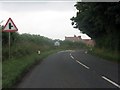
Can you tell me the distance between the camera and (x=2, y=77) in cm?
1603

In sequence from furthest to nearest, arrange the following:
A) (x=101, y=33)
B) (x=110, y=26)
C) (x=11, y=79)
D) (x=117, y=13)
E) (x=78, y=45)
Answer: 1. (x=78, y=45)
2. (x=101, y=33)
3. (x=110, y=26)
4. (x=117, y=13)
5. (x=11, y=79)

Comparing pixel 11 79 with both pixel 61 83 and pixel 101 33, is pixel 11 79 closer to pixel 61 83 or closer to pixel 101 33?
pixel 61 83

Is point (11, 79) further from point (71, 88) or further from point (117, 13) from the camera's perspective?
point (117, 13)

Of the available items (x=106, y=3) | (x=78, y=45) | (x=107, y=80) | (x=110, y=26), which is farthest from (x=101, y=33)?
(x=78, y=45)

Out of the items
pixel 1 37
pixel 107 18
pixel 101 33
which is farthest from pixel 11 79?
pixel 101 33

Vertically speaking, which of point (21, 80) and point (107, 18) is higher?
point (107, 18)

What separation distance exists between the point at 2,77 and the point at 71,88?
3633mm

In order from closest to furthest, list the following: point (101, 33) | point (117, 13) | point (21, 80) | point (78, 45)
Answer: point (21, 80)
point (117, 13)
point (101, 33)
point (78, 45)

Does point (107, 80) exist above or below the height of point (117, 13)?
below

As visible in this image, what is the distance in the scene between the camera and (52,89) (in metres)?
13.6

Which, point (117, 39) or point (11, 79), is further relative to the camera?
point (117, 39)

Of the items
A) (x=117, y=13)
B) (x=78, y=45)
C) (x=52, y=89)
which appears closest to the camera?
(x=52, y=89)

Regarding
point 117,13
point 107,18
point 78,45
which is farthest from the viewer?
point 78,45

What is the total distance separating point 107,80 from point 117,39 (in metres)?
22.2
